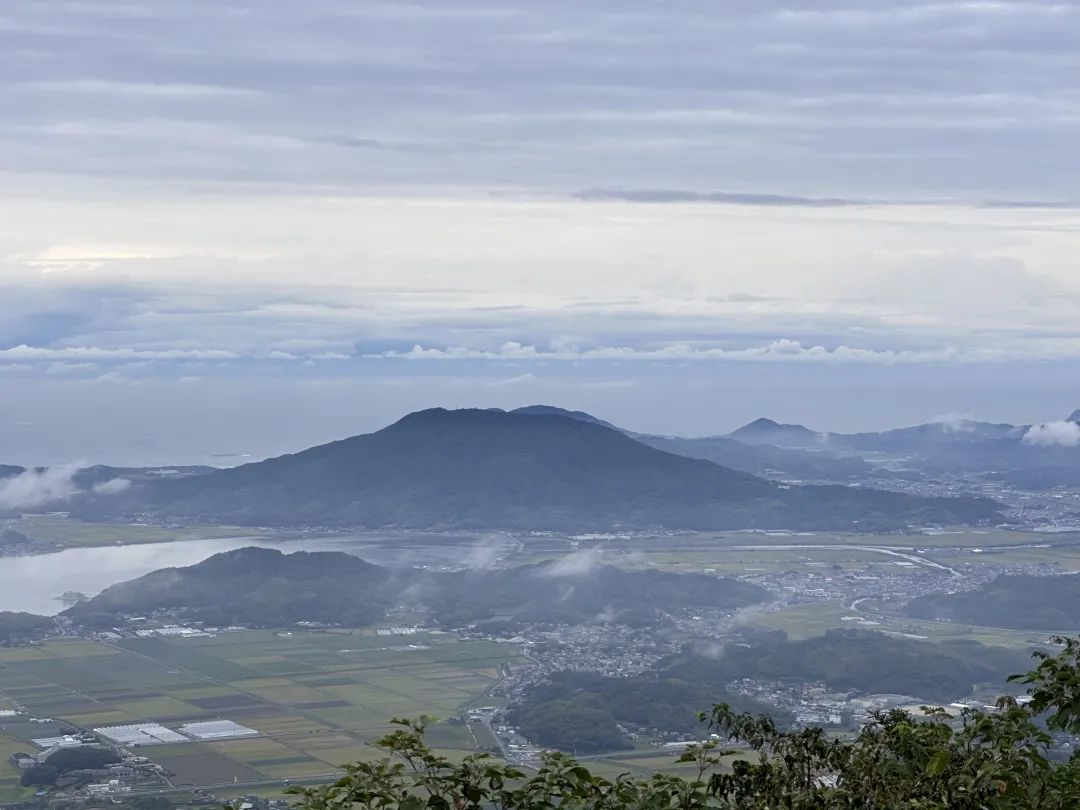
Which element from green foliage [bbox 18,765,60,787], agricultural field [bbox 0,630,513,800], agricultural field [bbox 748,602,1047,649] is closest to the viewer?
green foliage [bbox 18,765,60,787]

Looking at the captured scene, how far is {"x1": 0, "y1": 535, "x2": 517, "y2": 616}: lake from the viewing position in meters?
117

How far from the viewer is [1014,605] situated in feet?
348

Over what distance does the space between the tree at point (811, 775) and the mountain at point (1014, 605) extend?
9258cm

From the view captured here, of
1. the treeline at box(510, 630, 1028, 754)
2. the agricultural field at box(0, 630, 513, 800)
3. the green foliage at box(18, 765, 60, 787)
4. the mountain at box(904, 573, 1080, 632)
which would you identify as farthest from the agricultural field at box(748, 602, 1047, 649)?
the green foliage at box(18, 765, 60, 787)

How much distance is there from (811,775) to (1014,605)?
9942cm

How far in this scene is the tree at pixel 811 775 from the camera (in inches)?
416

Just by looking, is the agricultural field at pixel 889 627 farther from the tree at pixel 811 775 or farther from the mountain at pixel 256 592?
the tree at pixel 811 775

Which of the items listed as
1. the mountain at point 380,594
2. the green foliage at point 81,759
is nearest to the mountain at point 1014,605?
the mountain at point 380,594

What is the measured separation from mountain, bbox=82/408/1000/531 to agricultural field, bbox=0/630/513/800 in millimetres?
71689

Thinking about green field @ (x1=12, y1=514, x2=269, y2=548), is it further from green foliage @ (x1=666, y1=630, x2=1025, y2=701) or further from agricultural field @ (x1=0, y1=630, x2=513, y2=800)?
green foliage @ (x1=666, y1=630, x2=1025, y2=701)

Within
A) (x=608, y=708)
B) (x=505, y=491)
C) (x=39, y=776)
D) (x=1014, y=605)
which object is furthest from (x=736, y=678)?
(x=505, y=491)

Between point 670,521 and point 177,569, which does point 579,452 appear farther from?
point 177,569

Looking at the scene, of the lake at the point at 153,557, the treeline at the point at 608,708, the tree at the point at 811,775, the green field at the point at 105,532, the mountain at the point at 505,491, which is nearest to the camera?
the tree at the point at 811,775

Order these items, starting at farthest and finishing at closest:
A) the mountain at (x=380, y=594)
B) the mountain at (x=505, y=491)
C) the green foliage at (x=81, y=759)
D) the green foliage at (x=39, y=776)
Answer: the mountain at (x=505, y=491)
the mountain at (x=380, y=594)
the green foliage at (x=81, y=759)
the green foliage at (x=39, y=776)
